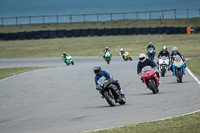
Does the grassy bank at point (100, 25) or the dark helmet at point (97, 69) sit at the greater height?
the grassy bank at point (100, 25)

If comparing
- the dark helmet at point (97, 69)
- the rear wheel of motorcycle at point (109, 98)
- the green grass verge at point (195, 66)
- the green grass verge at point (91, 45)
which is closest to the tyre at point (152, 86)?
the rear wheel of motorcycle at point (109, 98)

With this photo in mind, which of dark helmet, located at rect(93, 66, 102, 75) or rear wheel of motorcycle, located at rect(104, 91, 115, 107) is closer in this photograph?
rear wheel of motorcycle, located at rect(104, 91, 115, 107)

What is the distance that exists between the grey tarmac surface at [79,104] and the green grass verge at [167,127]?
62 centimetres

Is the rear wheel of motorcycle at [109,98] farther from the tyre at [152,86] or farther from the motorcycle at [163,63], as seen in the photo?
the motorcycle at [163,63]

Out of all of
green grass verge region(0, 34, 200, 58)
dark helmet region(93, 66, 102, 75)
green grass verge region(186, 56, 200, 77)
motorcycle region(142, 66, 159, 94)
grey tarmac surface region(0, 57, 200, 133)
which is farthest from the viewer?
green grass verge region(0, 34, 200, 58)

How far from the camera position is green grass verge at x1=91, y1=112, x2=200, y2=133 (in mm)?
7977

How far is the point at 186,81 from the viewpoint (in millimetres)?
18281

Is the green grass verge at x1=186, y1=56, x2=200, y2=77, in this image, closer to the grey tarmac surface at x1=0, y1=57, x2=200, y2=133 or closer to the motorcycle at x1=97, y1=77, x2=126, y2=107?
the grey tarmac surface at x1=0, y1=57, x2=200, y2=133

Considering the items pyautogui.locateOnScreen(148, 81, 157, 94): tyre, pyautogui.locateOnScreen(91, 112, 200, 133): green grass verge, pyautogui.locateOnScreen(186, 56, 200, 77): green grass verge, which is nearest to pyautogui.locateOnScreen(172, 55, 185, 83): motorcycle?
pyautogui.locateOnScreen(148, 81, 157, 94): tyre

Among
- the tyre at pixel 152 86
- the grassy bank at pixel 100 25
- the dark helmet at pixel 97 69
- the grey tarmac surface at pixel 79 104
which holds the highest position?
the grassy bank at pixel 100 25

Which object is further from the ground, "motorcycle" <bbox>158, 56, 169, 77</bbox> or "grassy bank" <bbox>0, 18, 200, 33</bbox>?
"grassy bank" <bbox>0, 18, 200, 33</bbox>

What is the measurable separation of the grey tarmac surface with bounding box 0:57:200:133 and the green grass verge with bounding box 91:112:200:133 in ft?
2.05

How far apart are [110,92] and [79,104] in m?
1.48

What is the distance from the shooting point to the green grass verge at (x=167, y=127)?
7.98m
